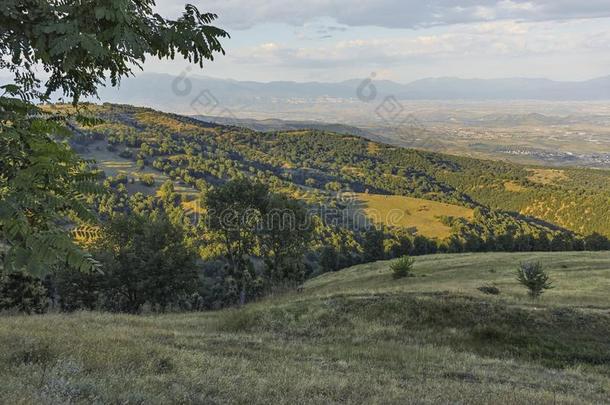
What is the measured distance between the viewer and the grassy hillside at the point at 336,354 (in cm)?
874

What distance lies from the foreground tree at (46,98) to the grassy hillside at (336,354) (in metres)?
3.47

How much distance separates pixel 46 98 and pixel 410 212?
154 metres

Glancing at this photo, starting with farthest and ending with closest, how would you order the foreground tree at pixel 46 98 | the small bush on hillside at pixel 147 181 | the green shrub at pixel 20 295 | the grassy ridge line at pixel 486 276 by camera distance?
the small bush on hillside at pixel 147 181, the green shrub at pixel 20 295, the grassy ridge line at pixel 486 276, the foreground tree at pixel 46 98

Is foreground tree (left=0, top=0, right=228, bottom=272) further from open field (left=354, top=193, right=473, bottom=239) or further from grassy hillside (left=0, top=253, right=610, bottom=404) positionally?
open field (left=354, top=193, right=473, bottom=239)

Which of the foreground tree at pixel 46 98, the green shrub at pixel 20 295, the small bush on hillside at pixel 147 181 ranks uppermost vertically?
the foreground tree at pixel 46 98

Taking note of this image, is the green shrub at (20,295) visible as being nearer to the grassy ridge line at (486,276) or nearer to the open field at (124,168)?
the grassy ridge line at (486,276)

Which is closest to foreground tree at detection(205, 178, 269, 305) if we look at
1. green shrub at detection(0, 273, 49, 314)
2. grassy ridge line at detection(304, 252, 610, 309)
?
grassy ridge line at detection(304, 252, 610, 309)

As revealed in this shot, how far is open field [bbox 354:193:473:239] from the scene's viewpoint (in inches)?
5531

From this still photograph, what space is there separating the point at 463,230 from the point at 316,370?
130247 millimetres

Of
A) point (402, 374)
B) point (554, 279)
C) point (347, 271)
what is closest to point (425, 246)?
point (347, 271)

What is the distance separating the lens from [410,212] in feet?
506

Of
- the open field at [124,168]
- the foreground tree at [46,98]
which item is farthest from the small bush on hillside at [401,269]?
the open field at [124,168]

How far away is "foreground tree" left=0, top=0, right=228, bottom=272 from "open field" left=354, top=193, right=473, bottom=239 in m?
130

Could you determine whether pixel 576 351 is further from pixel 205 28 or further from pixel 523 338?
pixel 205 28
